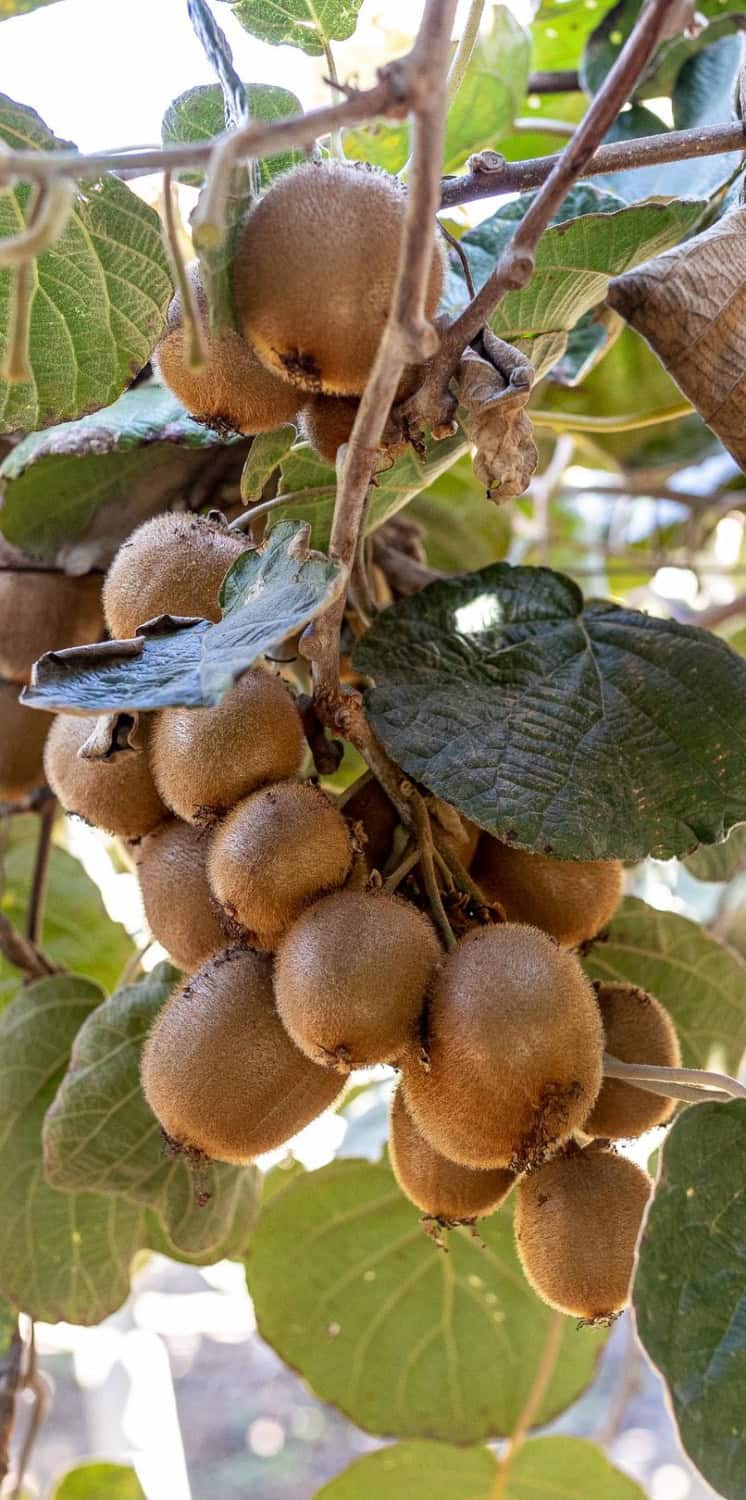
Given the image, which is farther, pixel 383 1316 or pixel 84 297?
pixel 383 1316

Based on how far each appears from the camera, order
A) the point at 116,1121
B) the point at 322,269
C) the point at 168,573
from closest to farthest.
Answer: the point at 322,269 → the point at 168,573 → the point at 116,1121

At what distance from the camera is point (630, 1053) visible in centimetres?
60

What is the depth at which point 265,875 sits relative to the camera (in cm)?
52

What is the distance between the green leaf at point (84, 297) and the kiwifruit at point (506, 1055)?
33 cm

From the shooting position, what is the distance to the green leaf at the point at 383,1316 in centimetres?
92

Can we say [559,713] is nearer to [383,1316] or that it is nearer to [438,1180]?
[438,1180]

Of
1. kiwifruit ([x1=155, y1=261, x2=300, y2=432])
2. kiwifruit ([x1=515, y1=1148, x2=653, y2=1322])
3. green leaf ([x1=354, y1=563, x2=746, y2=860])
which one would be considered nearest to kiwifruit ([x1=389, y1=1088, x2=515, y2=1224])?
kiwifruit ([x1=515, y1=1148, x2=653, y2=1322])

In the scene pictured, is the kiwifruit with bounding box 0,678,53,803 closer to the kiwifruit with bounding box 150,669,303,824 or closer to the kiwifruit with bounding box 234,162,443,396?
the kiwifruit with bounding box 150,669,303,824

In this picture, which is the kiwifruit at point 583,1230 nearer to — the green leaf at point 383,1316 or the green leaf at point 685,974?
the green leaf at point 685,974

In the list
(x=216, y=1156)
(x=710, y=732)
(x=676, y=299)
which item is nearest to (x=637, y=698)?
(x=710, y=732)

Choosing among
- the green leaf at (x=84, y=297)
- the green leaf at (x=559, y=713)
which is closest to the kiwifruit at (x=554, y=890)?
the green leaf at (x=559, y=713)

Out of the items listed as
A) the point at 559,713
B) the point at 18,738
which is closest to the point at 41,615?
the point at 18,738

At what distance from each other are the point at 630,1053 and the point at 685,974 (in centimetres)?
19

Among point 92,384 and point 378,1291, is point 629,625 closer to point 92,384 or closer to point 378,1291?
point 92,384
